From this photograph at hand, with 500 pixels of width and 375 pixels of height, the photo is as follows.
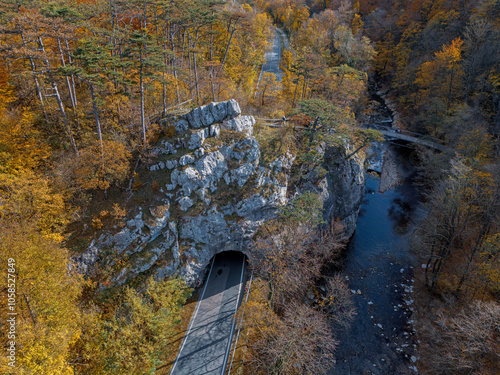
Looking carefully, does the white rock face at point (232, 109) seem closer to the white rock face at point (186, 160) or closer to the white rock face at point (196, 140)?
the white rock face at point (196, 140)

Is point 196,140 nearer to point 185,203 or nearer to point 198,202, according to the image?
point 198,202

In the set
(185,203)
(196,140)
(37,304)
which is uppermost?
(196,140)

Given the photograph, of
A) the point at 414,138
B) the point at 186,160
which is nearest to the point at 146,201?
the point at 186,160

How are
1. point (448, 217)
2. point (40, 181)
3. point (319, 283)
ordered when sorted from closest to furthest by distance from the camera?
point (40, 181), point (448, 217), point (319, 283)

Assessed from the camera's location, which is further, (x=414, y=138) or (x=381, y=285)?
(x=414, y=138)

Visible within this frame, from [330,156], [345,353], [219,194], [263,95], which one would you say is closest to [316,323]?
[345,353]

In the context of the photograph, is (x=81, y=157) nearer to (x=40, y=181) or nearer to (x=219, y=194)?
(x=40, y=181)

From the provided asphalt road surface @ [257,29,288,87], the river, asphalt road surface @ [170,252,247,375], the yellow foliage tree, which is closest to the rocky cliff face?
asphalt road surface @ [170,252,247,375]
